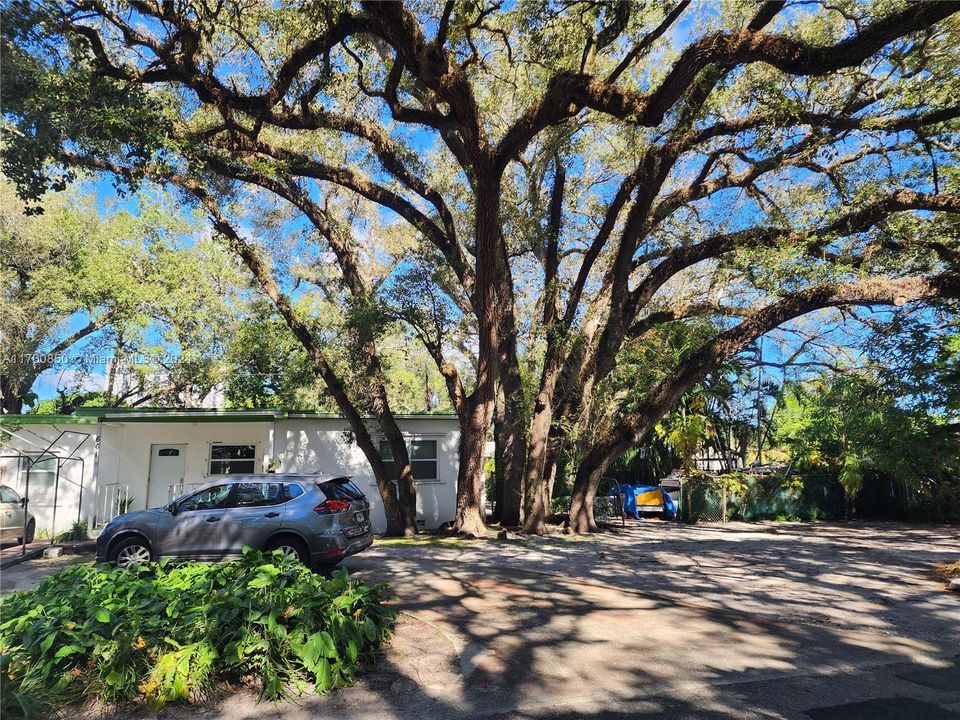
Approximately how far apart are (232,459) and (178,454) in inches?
59.3

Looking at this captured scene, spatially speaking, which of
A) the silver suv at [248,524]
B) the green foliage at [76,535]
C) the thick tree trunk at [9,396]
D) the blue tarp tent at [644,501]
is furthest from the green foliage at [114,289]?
the blue tarp tent at [644,501]

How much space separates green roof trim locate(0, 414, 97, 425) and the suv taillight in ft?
32.7

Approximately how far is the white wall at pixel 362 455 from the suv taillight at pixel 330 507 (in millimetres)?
7604

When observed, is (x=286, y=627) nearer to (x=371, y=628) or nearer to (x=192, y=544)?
(x=371, y=628)

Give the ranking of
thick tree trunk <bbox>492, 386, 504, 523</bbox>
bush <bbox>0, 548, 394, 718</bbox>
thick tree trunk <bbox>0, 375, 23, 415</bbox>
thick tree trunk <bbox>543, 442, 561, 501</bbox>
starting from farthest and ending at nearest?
thick tree trunk <bbox>0, 375, 23, 415</bbox> < thick tree trunk <bbox>492, 386, 504, 523</bbox> < thick tree trunk <bbox>543, 442, 561, 501</bbox> < bush <bbox>0, 548, 394, 718</bbox>

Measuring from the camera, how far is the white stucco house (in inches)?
634

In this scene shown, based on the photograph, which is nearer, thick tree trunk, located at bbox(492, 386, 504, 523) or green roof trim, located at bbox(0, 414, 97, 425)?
green roof trim, located at bbox(0, 414, 97, 425)

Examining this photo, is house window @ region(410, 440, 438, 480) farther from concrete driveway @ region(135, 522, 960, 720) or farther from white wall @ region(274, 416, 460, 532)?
concrete driveway @ region(135, 522, 960, 720)

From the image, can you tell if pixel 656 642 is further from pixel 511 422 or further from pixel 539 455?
pixel 511 422

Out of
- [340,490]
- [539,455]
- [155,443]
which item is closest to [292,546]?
[340,490]

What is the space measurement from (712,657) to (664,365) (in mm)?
12367

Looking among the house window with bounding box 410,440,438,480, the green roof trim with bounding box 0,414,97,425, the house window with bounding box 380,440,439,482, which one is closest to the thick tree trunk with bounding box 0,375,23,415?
the green roof trim with bounding box 0,414,97,425

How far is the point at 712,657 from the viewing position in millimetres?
5398

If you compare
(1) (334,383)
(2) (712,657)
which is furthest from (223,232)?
(2) (712,657)
